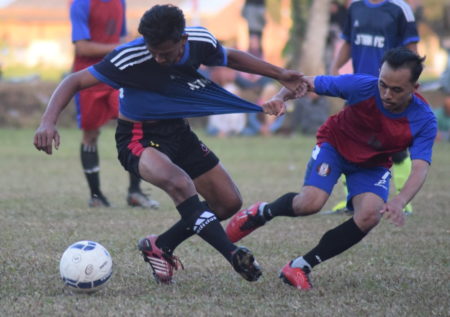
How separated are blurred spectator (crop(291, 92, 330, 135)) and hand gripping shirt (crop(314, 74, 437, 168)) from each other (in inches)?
466

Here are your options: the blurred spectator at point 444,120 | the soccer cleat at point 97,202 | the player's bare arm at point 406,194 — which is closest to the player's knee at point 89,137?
the soccer cleat at point 97,202

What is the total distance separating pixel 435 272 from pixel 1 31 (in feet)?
116

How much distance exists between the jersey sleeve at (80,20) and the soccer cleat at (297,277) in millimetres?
3810

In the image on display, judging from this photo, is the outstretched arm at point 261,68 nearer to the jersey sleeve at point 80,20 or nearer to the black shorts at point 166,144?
the black shorts at point 166,144

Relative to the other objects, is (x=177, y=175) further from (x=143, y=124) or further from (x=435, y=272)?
(x=435, y=272)

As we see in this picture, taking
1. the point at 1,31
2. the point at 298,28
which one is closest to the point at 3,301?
the point at 298,28

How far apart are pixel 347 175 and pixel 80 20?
12.0ft

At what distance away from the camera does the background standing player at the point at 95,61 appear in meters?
8.30

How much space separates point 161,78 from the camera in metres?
5.46

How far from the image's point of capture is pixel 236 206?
5812 mm

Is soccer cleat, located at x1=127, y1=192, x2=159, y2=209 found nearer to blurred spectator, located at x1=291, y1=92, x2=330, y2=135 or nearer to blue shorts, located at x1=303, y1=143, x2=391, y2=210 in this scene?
blue shorts, located at x1=303, y1=143, x2=391, y2=210

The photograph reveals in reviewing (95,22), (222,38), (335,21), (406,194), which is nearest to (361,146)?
(406,194)

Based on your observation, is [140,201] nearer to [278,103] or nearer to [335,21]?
[278,103]

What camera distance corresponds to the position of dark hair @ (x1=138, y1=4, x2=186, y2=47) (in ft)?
16.5
